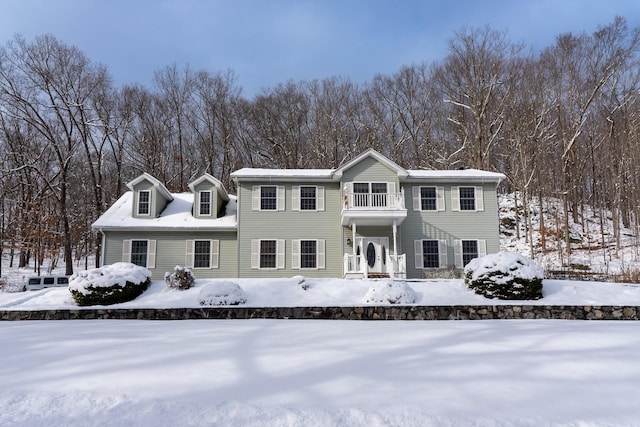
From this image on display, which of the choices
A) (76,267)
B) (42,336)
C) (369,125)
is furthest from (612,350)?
(76,267)

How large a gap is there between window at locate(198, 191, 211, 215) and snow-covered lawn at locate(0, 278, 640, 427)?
40.4 ft

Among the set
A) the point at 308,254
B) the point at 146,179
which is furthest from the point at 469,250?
the point at 146,179

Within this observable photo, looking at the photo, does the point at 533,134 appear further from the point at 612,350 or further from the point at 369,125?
the point at 612,350

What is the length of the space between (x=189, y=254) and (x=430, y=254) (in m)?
11.1

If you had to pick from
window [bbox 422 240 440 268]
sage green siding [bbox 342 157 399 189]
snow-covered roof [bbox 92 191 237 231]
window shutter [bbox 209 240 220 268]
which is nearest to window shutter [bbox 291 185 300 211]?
sage green siding [bbox 342 157 399 189]

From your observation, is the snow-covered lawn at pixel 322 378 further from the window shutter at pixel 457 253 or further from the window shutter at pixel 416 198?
the window shutter at pixel 416 198

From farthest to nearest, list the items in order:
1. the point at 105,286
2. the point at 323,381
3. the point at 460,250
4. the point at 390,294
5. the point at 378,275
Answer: the point at 460,250
the point at 378,275
the point at 105,286
the point at 390,294
the point at 323,381

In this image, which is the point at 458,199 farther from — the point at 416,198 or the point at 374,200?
the point at 374,200

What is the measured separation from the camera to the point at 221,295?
13336 millimetres

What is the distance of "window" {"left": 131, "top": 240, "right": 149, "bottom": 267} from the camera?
63.6ft

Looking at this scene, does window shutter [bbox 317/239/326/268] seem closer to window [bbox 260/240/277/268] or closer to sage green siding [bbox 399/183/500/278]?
window [bbox 260/240/277/268]

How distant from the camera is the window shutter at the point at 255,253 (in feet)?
63.8

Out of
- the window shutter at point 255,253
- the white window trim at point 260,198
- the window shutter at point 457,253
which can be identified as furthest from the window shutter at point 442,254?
the window shutter at point 255,253

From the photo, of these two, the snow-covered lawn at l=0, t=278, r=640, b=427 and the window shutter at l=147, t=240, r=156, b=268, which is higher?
the window shutter at l=147, t=240, r=156, b=268
